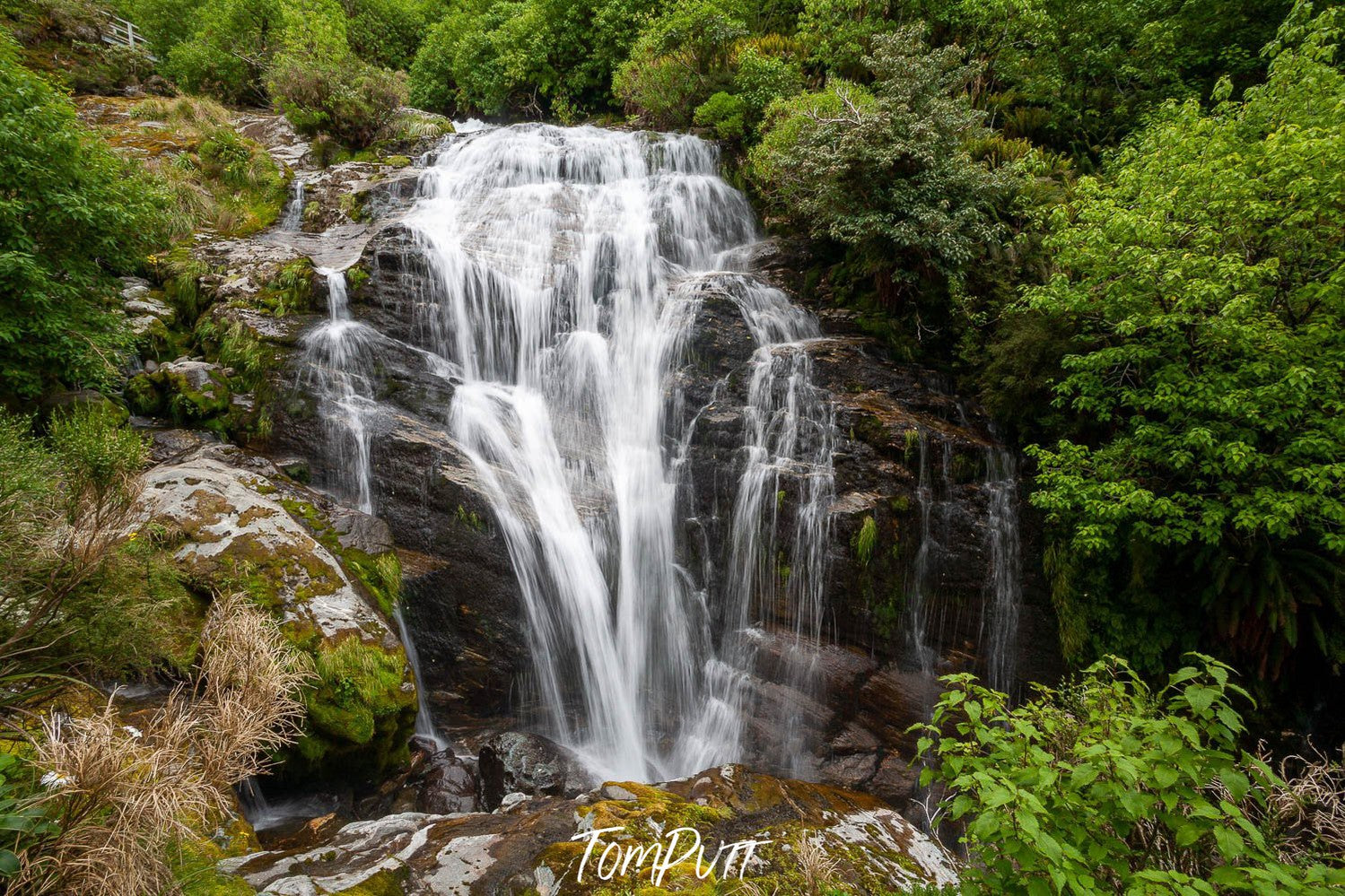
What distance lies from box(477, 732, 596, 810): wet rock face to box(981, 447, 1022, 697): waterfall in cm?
544

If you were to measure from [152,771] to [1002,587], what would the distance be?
8.54 metres

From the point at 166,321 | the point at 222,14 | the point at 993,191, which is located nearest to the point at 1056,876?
the point at 993,191

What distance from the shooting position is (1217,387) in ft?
19.1

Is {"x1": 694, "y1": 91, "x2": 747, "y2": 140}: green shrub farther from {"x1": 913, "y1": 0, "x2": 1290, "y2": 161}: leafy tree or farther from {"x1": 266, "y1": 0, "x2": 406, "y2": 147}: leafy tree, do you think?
{"x1": 266, "y1": 0, "x2": 406, "y2": 147}: leafy tree

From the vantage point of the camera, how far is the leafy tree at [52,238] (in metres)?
5.47

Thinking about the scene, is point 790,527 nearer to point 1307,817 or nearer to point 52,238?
point 1307,817

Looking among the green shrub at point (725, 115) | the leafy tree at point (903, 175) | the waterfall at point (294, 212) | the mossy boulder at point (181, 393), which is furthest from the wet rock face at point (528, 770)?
the green shrub at point (725, 115)

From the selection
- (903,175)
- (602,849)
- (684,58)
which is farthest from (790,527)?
(684,58)

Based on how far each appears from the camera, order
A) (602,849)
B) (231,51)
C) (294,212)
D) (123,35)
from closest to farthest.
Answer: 1. (602,849)
2. (294,212)
3. (231,51)
4. (123,35)

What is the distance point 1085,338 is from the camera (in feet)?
22.2

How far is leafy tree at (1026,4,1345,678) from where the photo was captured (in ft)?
17.9

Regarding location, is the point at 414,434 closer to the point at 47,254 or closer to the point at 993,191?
the point at 47,254

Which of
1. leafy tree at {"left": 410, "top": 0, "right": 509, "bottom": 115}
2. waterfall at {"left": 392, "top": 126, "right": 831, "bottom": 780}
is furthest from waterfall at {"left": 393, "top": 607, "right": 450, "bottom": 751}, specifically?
leafy tree at {"left": 410, "top": 0, "right": 509, "bottom": 115}

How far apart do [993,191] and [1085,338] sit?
347 cm
